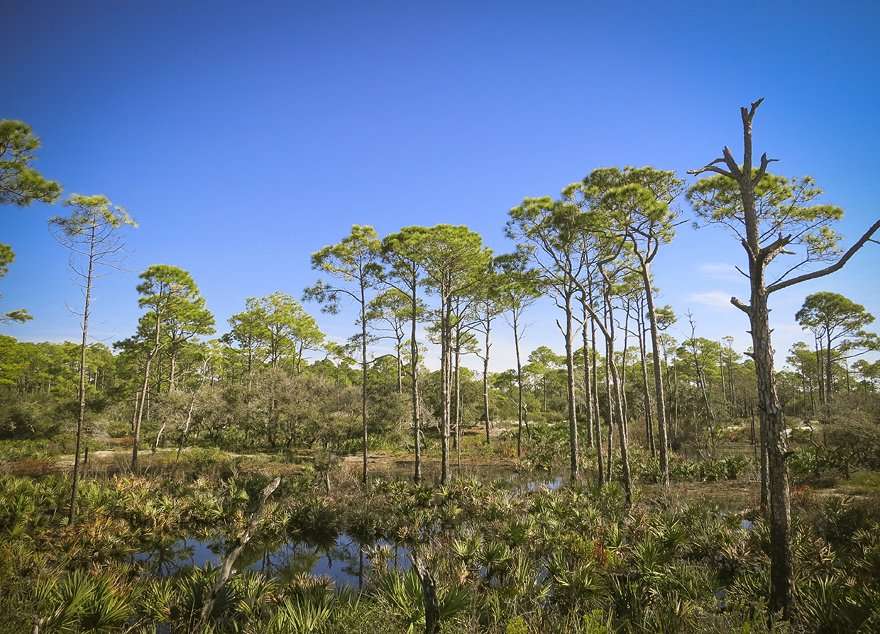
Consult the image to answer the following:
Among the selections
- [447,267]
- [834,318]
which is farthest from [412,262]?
[834,318]

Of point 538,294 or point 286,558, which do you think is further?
point 538,294

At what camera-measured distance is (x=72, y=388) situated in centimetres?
4531

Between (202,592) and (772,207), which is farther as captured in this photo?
(772,207)

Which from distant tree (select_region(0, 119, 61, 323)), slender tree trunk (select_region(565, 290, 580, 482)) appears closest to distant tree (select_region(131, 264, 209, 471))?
distant tree (select_region(0, 119, 61, 323))

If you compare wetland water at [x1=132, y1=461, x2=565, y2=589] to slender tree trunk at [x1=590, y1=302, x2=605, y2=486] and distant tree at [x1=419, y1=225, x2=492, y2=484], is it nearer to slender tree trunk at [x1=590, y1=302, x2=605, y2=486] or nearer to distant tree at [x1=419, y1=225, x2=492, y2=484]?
distant tree at [x1=419, y1=225, x2=492, y2=484]

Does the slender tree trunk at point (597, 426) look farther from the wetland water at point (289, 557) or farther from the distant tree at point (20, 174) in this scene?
the distant tree at point (20, 174)

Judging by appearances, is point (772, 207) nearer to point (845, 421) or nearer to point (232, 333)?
point (845, 421)

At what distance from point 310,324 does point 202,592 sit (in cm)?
3572

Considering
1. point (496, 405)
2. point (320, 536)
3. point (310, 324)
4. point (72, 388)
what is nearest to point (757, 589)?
point (320, 536)

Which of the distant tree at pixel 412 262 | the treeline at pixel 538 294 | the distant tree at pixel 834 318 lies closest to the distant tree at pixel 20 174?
the treeline at pixel 538 294

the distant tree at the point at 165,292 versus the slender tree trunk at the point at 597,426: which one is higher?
the distant tree at the point at 165,292

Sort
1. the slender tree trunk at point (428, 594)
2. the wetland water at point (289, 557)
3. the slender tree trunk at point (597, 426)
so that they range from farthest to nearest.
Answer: the slender tree trunk at point (597, 426) < the wetland water at point (289, 557) < the slender tree trunk at point (428, 594)

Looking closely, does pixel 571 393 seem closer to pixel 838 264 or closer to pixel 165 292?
pixel 838 264

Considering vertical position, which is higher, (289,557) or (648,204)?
(648,204)
